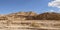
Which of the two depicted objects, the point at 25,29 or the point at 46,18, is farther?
the point at 46,18

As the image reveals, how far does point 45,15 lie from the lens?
43.1 meters

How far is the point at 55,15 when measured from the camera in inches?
1636

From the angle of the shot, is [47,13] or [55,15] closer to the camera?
[55,15]

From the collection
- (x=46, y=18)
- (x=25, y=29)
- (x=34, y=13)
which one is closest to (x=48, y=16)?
(x=46, y=18)

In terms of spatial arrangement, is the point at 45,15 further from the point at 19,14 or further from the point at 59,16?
the point at 19,14

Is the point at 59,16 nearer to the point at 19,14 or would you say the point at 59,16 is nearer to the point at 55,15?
the point at 55,15

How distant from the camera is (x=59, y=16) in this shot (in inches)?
1588

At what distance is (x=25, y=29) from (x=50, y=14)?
22065 millimetres

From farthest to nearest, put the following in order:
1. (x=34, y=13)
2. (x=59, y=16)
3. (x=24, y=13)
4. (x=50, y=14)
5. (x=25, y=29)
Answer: (x=24, y=13) → (x=34, y=13) → (x=50, y=14) → (x=59, y=16) → (x=25, y=29)

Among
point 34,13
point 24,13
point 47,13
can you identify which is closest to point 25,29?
point 47,13

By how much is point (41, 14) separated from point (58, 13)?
4648mm

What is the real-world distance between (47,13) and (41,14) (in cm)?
157

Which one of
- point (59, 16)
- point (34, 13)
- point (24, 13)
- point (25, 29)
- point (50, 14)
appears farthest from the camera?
point (24, 13)

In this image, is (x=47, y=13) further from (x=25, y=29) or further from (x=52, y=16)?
(x=25, y=29)
